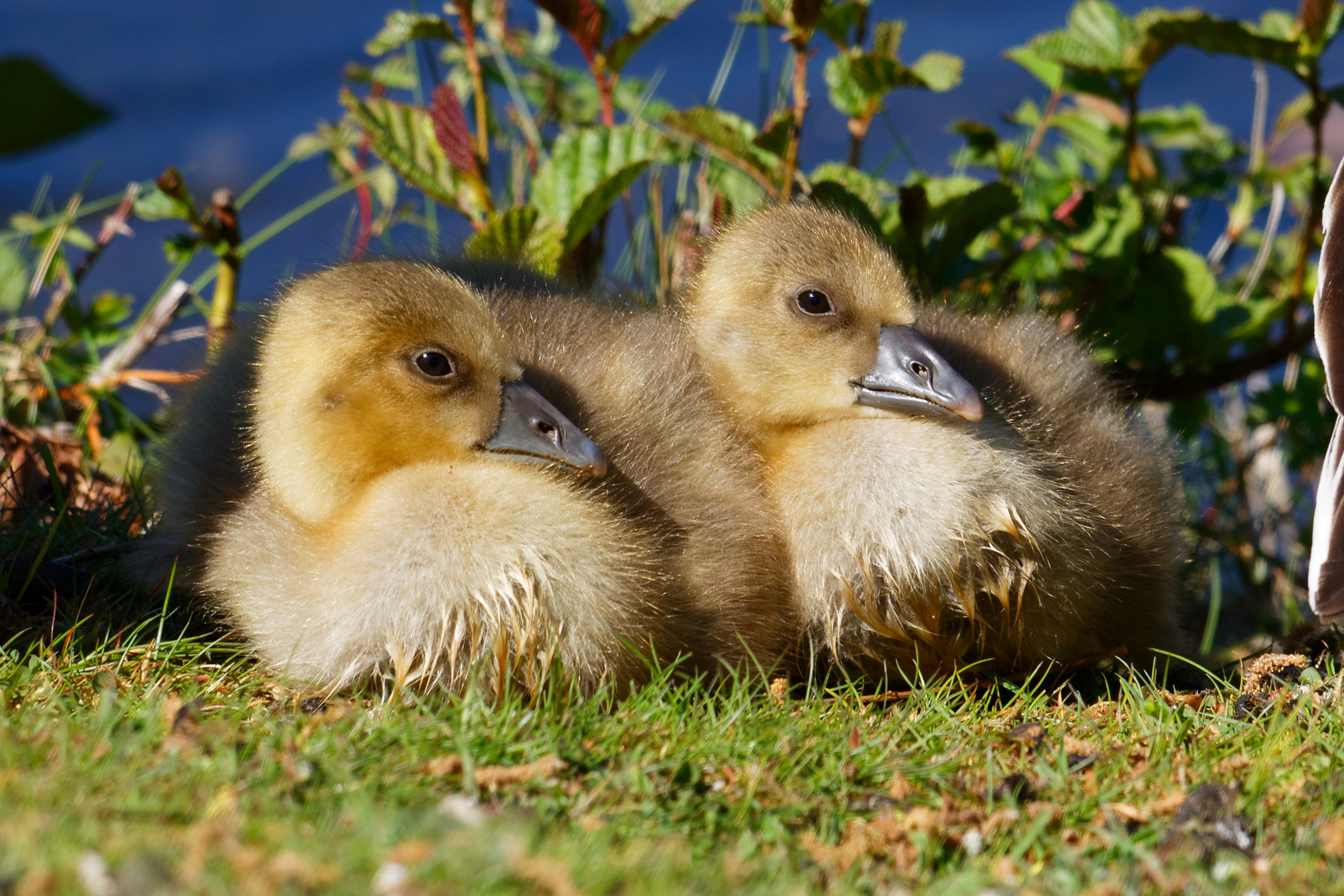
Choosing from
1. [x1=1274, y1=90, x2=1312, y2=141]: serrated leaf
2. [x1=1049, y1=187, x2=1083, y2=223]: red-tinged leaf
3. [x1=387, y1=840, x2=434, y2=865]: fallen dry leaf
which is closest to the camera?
[x1=387, y1=840, x2=434, y2=865]: fallen dry leaf

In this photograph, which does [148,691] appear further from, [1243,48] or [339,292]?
[1243,48]

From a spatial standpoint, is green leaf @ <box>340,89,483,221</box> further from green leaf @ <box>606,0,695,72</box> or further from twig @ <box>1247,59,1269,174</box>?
twig @ <box>1247,59,1269,174</box>

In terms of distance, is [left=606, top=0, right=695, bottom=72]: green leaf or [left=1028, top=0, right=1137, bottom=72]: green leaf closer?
[left=606, top=0, right=695, bottom=72]: green leaf

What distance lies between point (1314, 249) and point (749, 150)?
221cm

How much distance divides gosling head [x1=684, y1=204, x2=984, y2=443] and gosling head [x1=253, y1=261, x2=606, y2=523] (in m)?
0.65

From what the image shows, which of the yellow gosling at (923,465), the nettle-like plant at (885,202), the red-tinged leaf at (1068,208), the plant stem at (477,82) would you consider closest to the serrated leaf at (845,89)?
the nettle-like plant at (885,202)

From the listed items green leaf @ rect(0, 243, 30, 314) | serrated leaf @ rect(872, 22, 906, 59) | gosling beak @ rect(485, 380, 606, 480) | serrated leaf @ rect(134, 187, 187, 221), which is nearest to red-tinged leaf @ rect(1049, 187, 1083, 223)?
serrated leaf @ rect(872, 22, 906, 59)

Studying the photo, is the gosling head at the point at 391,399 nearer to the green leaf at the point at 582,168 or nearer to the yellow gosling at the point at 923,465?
the yellow gosling at the point at 923,465

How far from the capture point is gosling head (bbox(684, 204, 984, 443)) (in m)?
2.95

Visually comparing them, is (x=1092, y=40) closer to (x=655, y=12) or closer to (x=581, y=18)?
(x=655, y=12)

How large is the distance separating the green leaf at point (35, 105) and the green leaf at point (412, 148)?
0.88 meters

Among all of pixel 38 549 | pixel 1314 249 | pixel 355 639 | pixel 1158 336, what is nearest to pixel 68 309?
pixel 38 549

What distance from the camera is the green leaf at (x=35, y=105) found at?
10.0ft

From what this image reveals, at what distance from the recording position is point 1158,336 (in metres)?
4.23
